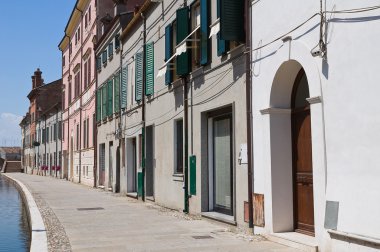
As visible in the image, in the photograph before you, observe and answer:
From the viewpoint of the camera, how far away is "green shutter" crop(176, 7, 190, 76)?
12.9 meters

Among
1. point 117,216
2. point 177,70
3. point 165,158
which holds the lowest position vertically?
point 117,216

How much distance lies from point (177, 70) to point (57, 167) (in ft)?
109

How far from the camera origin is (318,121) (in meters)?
7.12

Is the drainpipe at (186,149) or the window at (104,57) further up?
the window at (104,57)

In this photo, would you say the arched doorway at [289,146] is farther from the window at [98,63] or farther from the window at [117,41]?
the window at [98,63]

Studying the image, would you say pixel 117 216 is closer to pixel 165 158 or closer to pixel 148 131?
pixel 165 158

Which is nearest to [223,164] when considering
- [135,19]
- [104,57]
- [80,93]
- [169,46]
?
[169,46]

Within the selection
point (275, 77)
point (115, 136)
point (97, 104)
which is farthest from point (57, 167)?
point (275, 77)

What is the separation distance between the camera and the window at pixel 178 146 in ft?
46.1

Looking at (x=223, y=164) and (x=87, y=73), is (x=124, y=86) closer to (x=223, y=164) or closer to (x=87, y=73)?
(x=223, y=164)

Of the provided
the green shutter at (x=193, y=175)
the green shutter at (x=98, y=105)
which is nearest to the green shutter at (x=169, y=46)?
the green shutter at (x=193, y=175)

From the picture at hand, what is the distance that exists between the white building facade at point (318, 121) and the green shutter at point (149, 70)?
25.0 feet

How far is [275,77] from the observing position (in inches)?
336

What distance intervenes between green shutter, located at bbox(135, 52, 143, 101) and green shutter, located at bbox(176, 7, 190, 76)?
5.00 metres
